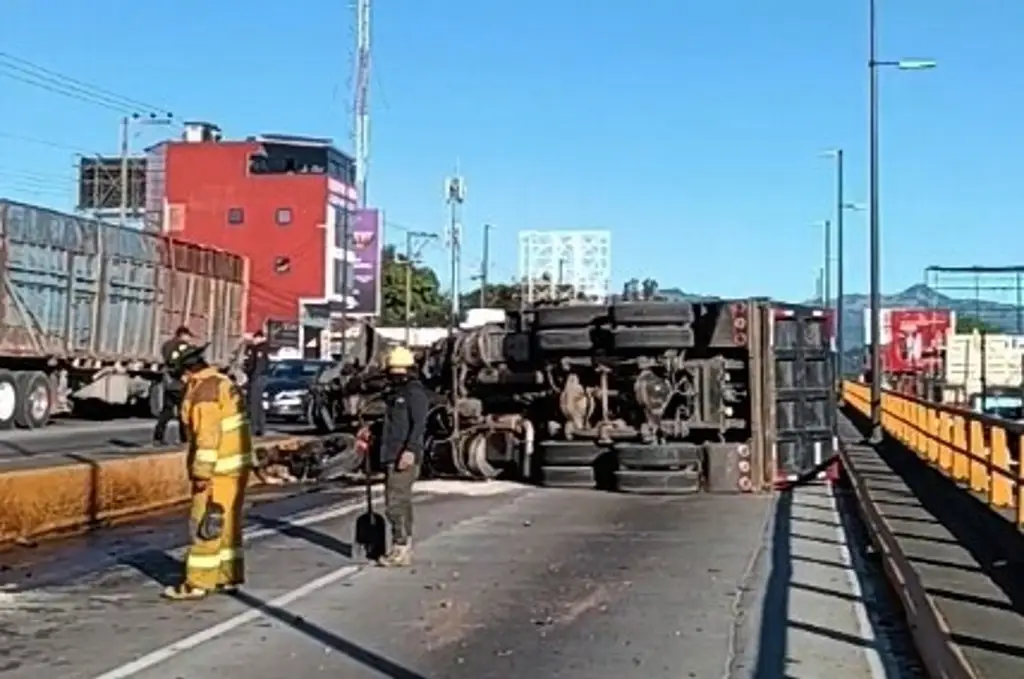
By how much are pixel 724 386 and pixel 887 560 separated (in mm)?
7953

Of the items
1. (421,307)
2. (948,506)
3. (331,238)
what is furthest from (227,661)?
(421,307)

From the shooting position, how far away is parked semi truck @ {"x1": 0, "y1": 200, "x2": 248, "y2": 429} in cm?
3281

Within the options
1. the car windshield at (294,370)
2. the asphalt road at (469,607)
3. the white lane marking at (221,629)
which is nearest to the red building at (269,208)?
the car windshield at (294,370)

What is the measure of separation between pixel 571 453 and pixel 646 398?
1.38m

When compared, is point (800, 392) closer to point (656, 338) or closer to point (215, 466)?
point (656, 338)

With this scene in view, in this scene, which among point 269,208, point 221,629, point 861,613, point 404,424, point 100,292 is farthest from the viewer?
point 269,208

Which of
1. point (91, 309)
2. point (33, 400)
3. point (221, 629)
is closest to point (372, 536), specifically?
point (221, 629)

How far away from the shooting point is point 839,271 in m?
57.8

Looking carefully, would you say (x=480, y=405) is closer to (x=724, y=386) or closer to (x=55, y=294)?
(x=724, y=386)

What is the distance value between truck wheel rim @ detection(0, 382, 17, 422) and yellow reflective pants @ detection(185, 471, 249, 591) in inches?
858

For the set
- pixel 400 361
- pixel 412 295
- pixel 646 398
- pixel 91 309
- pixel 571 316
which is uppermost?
pixel 412 295

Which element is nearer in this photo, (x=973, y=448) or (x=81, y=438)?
(x=973, y=448)

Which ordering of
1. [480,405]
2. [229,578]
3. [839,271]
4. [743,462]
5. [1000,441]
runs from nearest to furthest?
[229,578] < [1000,441] < [743,462] < [480,405] < [839,271]

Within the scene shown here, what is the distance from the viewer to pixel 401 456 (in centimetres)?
1376
